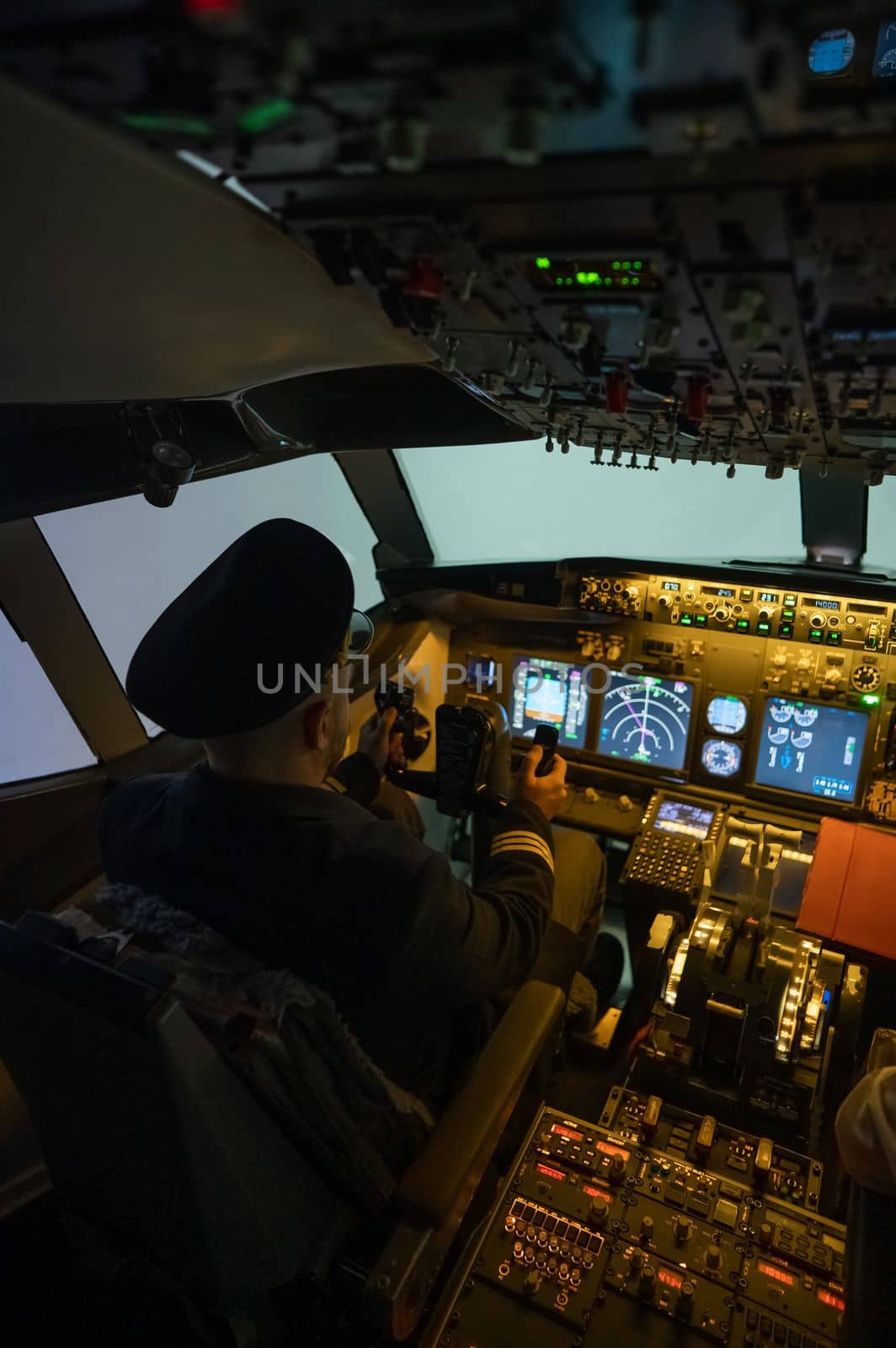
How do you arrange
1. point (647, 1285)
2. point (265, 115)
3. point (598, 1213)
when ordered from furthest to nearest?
point (598, 1213)
point (647, 1285)
point (265, 115)

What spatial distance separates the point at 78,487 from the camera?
188cm

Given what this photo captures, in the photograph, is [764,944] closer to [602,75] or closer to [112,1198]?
[112,1198]

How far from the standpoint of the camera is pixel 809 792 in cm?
271

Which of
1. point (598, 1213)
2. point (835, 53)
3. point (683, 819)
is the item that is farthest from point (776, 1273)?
point (835, 53)

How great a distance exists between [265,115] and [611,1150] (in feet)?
6.29

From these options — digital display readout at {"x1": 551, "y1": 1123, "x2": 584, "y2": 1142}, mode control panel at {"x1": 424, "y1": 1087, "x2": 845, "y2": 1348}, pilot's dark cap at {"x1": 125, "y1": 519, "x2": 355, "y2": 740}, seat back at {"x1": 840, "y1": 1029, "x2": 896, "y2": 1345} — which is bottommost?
mode control panel at {"x1": 424, "y1": 1087, "x2": 845, "y2": 1348}

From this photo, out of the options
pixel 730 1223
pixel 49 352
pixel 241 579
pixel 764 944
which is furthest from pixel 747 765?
pixel 49 352

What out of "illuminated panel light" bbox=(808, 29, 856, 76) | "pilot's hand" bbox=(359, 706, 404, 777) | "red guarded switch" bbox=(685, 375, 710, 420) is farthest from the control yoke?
"illuminated panel light" bbox=(808, 29, 856, 76)

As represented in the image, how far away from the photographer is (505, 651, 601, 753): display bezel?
3.08m

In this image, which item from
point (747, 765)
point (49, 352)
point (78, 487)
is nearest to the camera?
point (49, 352)

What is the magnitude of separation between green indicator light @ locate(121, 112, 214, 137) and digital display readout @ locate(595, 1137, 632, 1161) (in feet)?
6.31

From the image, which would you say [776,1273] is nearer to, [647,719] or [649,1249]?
[649,1249]

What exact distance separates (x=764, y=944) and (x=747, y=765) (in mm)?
712

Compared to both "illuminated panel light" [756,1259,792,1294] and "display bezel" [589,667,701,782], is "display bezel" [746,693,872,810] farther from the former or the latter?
"illuminated panel light" [756,1259,792,1294]
